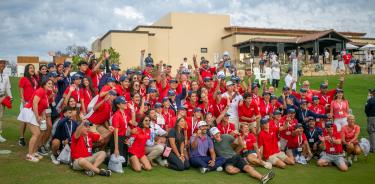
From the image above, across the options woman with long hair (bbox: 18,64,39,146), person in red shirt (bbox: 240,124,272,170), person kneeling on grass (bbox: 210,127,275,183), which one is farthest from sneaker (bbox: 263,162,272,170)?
woman with long hair (bbox: 18,64,39,146)

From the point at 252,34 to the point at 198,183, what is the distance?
39939mm

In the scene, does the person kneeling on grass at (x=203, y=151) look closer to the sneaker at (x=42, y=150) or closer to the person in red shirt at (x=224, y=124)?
the person in red shirt at (x=224, y=124)

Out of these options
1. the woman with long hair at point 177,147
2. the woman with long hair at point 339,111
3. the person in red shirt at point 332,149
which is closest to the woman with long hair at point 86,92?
the woman with long hair at point 177,147

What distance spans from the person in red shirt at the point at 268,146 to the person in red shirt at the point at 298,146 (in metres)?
0.54

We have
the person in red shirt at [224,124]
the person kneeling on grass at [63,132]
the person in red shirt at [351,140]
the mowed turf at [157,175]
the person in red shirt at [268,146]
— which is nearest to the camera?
the mowed turf at [157,175]

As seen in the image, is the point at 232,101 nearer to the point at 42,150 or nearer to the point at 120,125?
the point at 120,125

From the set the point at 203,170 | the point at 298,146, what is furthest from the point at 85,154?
the point at 298,146

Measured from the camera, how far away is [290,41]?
143 ft

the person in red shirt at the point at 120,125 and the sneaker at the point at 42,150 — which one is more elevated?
the person in red shirt at the point at 120,125

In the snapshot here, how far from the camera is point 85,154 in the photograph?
8.77 m

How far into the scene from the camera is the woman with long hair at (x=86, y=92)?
9.96m

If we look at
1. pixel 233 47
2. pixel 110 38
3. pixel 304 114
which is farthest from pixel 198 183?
pixel 233 47

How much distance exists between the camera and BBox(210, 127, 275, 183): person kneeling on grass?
9.73 metres

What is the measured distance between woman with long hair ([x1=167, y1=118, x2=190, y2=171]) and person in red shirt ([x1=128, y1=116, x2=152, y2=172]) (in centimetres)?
63
